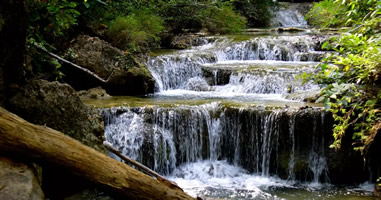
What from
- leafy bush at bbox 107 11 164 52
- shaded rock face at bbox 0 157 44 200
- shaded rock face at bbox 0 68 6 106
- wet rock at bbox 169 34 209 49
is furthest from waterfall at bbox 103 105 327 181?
wet rock at bbox 169 34 209 49

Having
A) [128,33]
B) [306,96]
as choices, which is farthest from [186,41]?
[306,96]

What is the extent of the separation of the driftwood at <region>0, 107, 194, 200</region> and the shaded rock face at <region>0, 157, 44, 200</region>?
0.10m

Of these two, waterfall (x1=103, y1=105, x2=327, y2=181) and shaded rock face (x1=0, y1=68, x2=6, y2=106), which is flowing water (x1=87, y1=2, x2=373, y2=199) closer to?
waterfall (x1=103, y1=105, x2=327, y2=181)

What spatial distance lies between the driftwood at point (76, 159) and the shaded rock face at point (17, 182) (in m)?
0.10

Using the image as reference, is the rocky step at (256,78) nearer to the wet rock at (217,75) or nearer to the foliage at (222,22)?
the wet rock at (217,75)

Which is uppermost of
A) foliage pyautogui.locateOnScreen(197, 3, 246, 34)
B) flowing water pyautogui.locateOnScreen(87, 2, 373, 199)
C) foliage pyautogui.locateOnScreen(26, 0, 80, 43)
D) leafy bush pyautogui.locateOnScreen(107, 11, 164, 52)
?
foliage pyautogui.locateOnScreen(197, 3, 246, 34)

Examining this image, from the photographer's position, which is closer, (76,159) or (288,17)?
(76,159)

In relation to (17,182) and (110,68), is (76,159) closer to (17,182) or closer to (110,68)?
(17,182)

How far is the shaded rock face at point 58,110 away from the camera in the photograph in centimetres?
317

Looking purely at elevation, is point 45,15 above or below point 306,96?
above

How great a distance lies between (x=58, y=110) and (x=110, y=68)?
15.2ft

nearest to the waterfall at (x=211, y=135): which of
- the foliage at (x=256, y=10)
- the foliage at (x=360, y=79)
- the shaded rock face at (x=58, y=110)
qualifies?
the foliage at (x=360, y=79)

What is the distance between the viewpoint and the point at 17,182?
2.23 m

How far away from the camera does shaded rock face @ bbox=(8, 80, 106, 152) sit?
3.17 meters
